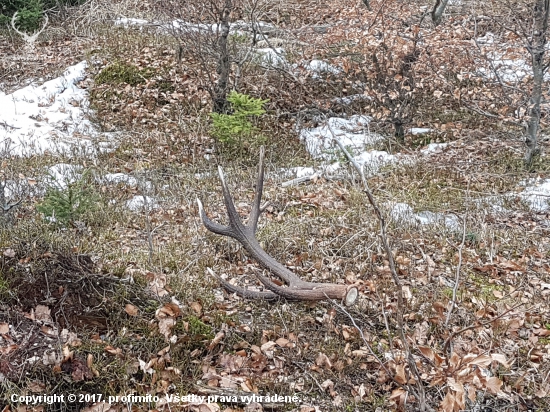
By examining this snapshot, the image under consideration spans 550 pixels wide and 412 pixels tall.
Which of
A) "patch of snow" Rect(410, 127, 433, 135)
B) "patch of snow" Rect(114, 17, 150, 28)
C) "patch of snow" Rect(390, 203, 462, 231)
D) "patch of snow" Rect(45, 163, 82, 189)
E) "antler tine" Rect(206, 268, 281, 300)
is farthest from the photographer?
"patch of snow" Rect(114, 17, 150, 28)

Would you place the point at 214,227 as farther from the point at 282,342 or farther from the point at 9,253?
the point at 9,253

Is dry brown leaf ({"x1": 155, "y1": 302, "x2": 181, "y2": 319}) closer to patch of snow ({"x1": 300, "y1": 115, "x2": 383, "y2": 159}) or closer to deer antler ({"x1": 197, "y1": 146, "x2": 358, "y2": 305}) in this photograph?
deer antler ({"x1": 197, "y1": 146, "x2": 358, "y2": 305})

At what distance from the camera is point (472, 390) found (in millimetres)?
2564

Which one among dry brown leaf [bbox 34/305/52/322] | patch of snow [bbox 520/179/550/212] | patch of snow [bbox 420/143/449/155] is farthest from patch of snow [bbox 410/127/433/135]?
dry brown leaf [bbox 34/305/52/322]

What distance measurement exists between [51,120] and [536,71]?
330 inches

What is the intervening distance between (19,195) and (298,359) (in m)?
4.39

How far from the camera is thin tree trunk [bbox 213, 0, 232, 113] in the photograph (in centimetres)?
877

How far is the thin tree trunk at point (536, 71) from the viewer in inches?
285

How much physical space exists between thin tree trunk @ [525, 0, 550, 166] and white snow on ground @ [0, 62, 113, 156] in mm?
6862

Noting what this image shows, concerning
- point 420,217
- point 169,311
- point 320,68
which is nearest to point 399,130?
point 320,68

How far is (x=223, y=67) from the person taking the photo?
9.17m

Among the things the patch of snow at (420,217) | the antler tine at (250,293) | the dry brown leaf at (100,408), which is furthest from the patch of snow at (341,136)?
the dry brown leaf at (100,408)

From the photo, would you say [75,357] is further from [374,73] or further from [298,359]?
[374,73]

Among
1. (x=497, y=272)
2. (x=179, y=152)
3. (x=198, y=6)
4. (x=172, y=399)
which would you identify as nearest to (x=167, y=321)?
(x=172, y=399)
